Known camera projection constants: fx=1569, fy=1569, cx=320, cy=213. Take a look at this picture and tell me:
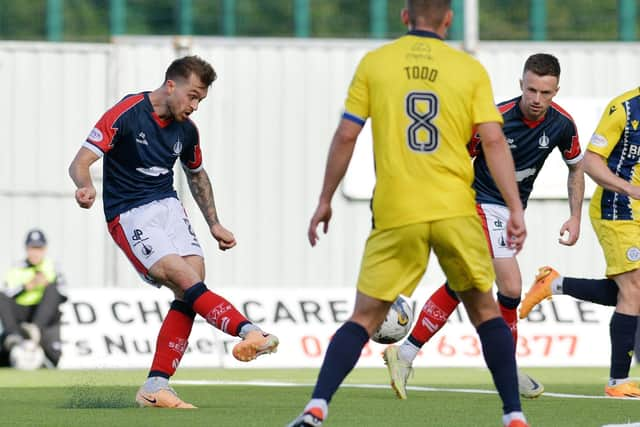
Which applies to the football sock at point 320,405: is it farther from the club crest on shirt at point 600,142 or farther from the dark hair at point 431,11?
the club crest on shirt at point 600,142

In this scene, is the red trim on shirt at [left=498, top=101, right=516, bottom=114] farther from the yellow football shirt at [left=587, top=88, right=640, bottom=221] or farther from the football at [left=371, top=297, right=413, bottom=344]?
the football at [left=371, top=297, right=413, bottom=344]

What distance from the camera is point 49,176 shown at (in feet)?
73.3

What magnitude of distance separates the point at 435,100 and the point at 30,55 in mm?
16499

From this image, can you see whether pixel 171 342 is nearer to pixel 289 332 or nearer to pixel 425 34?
pixel 425 34

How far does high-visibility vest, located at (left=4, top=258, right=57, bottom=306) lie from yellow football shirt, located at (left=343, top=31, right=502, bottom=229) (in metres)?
10.9

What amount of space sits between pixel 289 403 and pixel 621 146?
2787mm

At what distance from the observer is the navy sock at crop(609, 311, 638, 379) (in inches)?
408

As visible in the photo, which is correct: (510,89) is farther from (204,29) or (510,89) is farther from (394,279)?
(204,29)

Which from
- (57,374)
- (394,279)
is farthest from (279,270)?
(394,279)

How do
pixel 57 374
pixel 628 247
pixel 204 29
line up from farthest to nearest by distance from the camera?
1. pixel 204 29
2. pixel 57 374
3. pixel 628 247

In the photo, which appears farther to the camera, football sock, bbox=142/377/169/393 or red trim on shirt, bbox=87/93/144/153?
football sock, bbox=142/377/169/393

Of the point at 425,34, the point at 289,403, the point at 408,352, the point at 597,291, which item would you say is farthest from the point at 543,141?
the point at 425,34

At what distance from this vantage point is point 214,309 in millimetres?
8828

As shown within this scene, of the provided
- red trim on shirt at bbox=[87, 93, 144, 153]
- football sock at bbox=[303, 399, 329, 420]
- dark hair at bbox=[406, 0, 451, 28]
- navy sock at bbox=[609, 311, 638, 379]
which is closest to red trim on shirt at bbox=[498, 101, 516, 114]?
navy sock at bbox=[609, 311, 638, 379]
